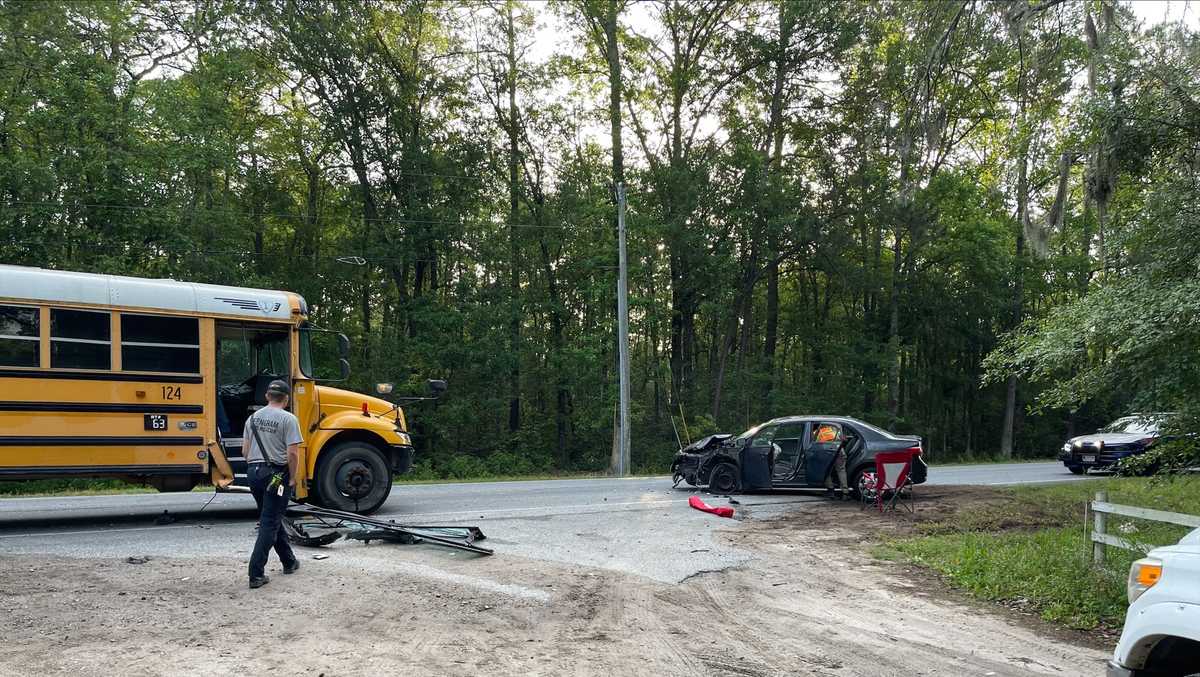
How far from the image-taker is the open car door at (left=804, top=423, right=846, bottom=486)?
14.1 metres

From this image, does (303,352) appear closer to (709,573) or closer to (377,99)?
(709,573)

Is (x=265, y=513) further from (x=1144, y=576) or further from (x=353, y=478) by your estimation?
(x=1144, y=576)

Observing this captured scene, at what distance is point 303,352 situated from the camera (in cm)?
1105

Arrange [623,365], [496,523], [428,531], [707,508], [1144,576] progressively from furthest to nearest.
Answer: [623,365]
[707,508]
[496,523]
[428,531]
[1144,576]

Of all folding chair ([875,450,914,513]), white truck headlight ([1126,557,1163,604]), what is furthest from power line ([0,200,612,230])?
white truck headlight ([1126,557,1163,604])

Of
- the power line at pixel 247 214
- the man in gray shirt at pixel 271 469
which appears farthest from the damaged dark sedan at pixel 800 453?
the power line at pixel 247 214

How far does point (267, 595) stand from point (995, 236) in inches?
1404

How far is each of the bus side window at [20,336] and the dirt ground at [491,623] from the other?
7.83ft

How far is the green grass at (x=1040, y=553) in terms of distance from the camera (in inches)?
285

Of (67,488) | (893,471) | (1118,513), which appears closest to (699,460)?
(893,471)

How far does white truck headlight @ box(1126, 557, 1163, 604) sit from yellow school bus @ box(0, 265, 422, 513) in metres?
9.32

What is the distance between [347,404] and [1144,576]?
9.88m

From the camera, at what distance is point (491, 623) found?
606cm

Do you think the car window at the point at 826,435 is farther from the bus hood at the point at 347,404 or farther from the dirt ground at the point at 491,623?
the bus hood at the point at 347,404
